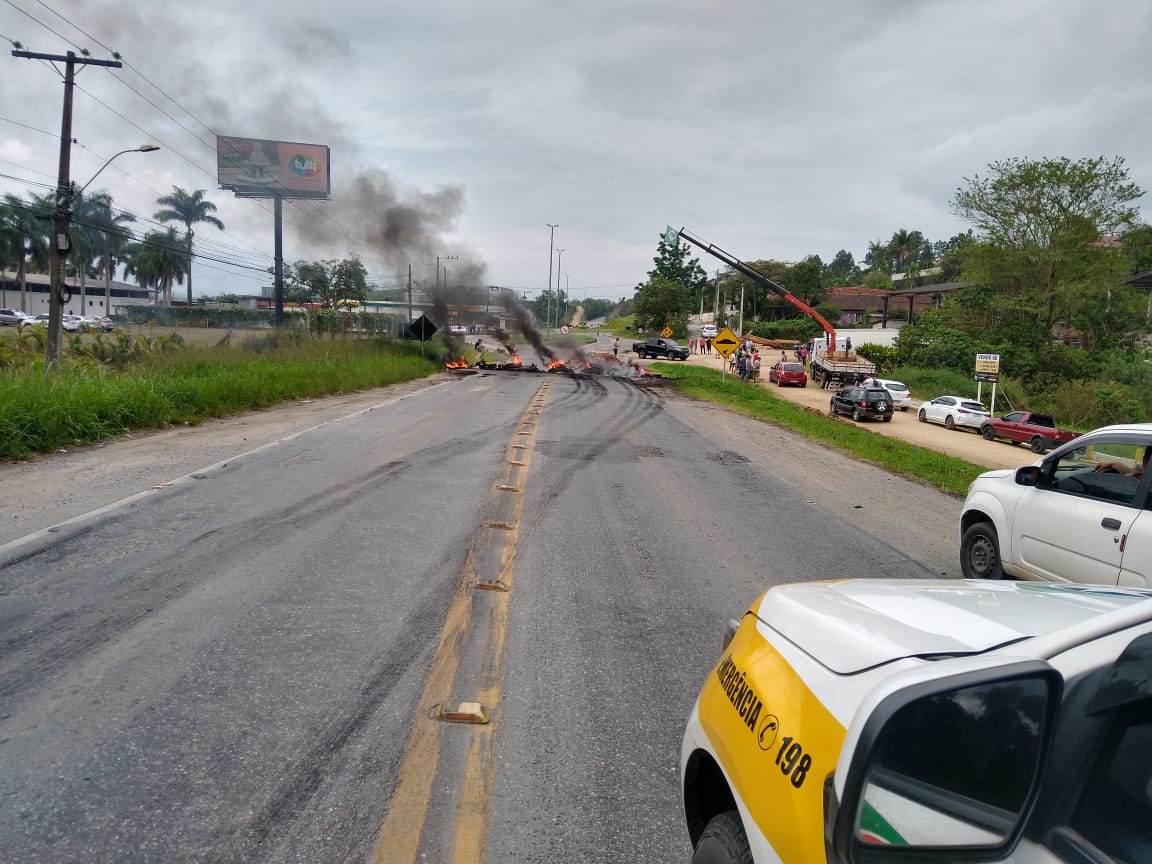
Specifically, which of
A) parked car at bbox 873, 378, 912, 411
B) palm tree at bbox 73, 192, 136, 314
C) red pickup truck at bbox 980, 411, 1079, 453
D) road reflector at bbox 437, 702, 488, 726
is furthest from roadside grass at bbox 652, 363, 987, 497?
palm tree at bbox 73, 192, 136, 314

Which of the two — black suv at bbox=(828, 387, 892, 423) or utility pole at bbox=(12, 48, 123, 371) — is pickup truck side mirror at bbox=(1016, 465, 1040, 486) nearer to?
utility pole at bbox=(12, 48, 123, 371)

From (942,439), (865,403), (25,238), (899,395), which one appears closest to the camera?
(942,439)

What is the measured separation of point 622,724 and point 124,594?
148 inches

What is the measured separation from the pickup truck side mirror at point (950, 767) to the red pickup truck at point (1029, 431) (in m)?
26.8

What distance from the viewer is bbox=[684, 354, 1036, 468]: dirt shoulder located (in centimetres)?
2189

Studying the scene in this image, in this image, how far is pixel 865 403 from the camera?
3027 cm

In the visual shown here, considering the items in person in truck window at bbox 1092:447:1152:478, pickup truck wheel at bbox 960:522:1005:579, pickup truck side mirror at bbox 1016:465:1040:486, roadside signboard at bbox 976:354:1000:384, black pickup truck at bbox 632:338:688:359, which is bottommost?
pickup truck wheel at bbox 960:522:1005:579

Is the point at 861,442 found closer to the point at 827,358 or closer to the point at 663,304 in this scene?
the point at 827,358

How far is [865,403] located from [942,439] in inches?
167

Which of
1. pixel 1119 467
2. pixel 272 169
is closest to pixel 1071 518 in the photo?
pixel 1119 467

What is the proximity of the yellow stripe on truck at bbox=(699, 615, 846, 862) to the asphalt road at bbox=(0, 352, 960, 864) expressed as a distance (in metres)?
1.05

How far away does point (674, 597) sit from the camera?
596cm

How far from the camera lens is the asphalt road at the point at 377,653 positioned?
3.06 meters

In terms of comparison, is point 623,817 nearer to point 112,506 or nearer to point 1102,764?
point 1102,764
